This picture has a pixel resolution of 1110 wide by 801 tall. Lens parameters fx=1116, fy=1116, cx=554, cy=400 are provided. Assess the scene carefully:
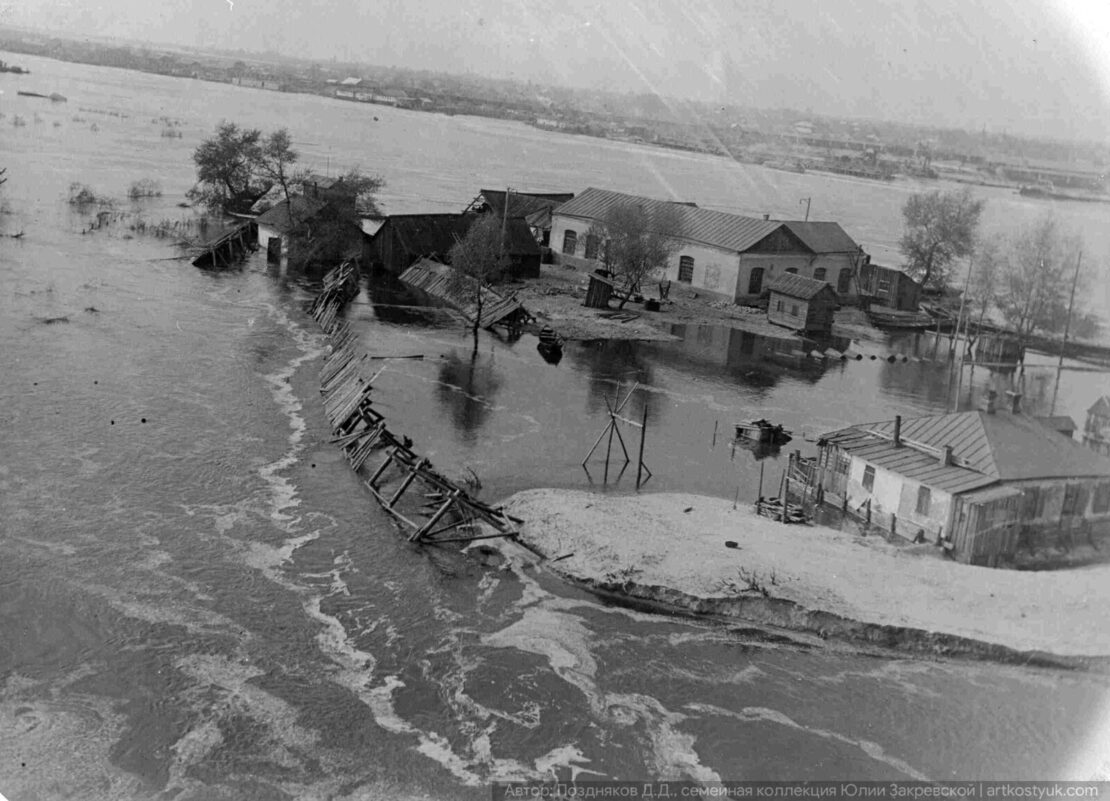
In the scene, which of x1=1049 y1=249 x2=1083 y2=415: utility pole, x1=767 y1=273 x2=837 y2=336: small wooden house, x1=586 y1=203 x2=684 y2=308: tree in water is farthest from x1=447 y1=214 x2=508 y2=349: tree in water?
x1=1049 y1=249 x2=1083 y2=415: utility pole

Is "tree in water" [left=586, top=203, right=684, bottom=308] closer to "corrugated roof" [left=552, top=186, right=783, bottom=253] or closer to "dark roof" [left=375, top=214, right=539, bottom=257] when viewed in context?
"corrugated roof" [left=552, top=186, right=783, bottom=253]

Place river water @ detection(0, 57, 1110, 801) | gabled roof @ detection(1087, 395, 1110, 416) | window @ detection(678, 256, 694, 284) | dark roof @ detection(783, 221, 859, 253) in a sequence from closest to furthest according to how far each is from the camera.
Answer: river water @ detection(0, 57, 1110, 801) → gabled roof @ detection(1087, 395, 1110, 416) → window @ detection(678, 256, 694, 284) → dark roof @ detection(783, 221, 859, 253)

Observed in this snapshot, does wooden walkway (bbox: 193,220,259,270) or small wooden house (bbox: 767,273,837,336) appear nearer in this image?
small wooden house (bbox: 767,273,837,336)

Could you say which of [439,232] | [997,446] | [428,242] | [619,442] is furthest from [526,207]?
[997,446]

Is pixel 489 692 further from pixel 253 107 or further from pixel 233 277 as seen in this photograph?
pixel 253 107

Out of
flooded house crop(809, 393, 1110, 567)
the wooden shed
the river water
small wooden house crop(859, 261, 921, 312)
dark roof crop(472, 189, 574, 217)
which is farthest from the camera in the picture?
dark roof crop(472, 189, 574, 217)

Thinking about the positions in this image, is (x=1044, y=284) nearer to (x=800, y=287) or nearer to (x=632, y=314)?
(x=800, y=287)
